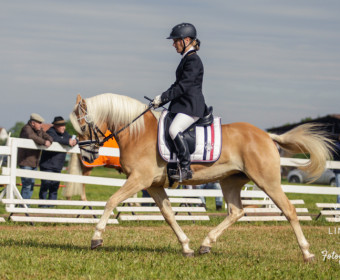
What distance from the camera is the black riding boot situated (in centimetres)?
820

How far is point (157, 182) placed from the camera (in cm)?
852

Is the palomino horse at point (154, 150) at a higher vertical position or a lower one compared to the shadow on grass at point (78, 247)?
higher

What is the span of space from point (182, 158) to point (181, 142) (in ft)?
0.76

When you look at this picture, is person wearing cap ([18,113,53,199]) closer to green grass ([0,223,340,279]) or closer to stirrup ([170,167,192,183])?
green grass ([0,223,340,279])

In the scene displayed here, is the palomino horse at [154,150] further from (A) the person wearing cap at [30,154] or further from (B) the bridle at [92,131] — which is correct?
(A) the person wearing cap at [30,154]

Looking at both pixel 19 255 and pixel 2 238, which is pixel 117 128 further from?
pixel 2 238

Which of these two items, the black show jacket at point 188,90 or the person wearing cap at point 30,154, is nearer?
the black show jacket at point 188,90

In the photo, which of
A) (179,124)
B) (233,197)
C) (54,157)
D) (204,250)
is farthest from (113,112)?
(54,157)

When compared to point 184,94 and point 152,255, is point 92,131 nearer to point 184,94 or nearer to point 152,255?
point 184,94

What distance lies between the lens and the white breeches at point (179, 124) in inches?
323

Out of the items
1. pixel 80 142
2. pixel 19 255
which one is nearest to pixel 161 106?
pixel 80 142

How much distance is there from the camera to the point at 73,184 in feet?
51.3

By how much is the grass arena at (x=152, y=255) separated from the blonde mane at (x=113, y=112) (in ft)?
6.05

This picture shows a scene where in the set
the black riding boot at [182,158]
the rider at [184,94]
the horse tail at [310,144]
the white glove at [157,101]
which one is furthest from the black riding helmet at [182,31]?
the horse tail at [310,144]
